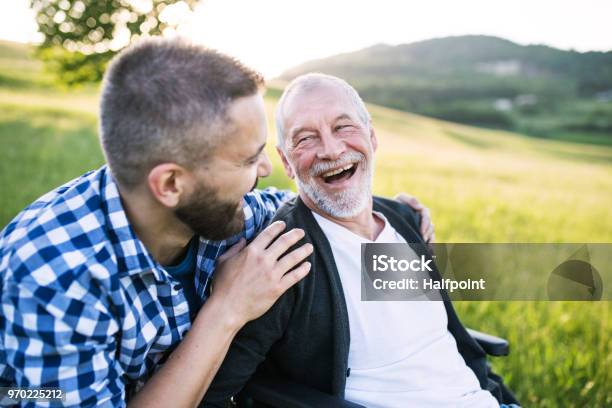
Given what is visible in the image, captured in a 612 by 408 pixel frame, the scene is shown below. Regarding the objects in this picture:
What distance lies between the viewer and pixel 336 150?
8.55 feet

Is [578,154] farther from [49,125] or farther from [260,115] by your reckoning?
[260,115]

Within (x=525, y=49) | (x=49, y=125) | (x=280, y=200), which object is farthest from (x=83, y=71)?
(x=525, y=49)

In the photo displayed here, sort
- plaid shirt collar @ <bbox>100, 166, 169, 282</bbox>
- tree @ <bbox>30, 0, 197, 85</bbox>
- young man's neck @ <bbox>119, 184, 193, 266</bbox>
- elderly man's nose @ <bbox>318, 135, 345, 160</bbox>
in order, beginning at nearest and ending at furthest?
plaid shirt collar @ <bbox>100, 166, 169, 282</bbox> → young man's neck @ <bbox>119, 184, 193, 266</bbox> → elderly man's nose @ <bbox>318, 135, 345, 160</bbox> → tree @ <bbox>30, 0, 197, 85</bbox>

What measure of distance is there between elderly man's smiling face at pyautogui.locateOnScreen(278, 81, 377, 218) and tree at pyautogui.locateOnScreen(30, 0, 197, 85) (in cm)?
857

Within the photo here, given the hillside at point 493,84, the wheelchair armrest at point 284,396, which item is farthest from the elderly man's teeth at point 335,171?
the hillside at point 493,84

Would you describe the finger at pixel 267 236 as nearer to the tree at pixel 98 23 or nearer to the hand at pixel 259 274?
the hand at pixel 259 274

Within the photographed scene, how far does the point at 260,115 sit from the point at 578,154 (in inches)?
1275

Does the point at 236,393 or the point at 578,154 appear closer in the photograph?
the point at 236,393

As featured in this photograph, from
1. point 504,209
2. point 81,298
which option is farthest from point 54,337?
point 504,209

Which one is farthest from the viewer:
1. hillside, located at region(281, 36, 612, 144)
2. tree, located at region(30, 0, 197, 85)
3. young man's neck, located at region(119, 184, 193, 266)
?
hillside, located at region(281, 36, 612, 144)

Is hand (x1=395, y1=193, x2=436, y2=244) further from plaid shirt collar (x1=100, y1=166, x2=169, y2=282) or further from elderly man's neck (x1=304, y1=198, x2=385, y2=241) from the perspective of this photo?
plaid shirt collar (x1=100, y1=166, x2=169, y2=282)

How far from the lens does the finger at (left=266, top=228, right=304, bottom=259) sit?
2055mm

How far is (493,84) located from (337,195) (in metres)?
92.3

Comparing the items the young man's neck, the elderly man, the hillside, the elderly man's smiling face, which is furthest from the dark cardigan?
the hillside
